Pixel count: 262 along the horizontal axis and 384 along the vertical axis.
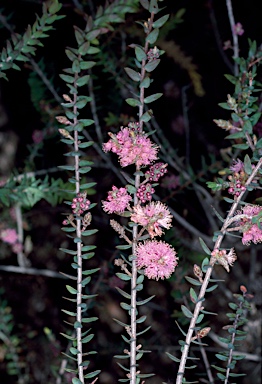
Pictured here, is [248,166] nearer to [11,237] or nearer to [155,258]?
[155,258]

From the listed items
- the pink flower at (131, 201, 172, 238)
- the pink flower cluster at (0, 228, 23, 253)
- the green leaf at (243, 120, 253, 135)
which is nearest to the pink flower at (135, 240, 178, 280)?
the pink flower at (131, 201, 172, 238)

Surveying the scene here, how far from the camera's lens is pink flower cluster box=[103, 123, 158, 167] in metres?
0.41

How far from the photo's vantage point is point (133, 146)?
409 millimetres

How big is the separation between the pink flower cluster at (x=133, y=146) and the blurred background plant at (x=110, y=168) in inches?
16.8

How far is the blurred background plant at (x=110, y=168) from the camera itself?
91 centimetres

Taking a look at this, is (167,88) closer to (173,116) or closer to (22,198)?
(173,116)

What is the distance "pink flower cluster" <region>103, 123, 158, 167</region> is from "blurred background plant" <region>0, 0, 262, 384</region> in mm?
427

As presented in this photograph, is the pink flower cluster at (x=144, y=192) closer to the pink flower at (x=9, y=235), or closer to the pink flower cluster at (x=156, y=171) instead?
the pink flower cluster at (x=156, y=171)

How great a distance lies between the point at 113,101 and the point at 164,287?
46 centimetres

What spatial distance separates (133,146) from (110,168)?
1.65ft

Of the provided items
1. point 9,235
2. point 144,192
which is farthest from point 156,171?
point 9,235

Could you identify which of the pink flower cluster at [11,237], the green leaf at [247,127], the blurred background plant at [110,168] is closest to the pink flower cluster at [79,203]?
the green leaf at [247,127]

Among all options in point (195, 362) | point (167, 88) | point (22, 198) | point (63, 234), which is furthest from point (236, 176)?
point (63, 234)

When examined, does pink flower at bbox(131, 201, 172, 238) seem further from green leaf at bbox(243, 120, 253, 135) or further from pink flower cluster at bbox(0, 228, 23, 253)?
pink flower cluster at bbox(0, 228, 23, 253)
